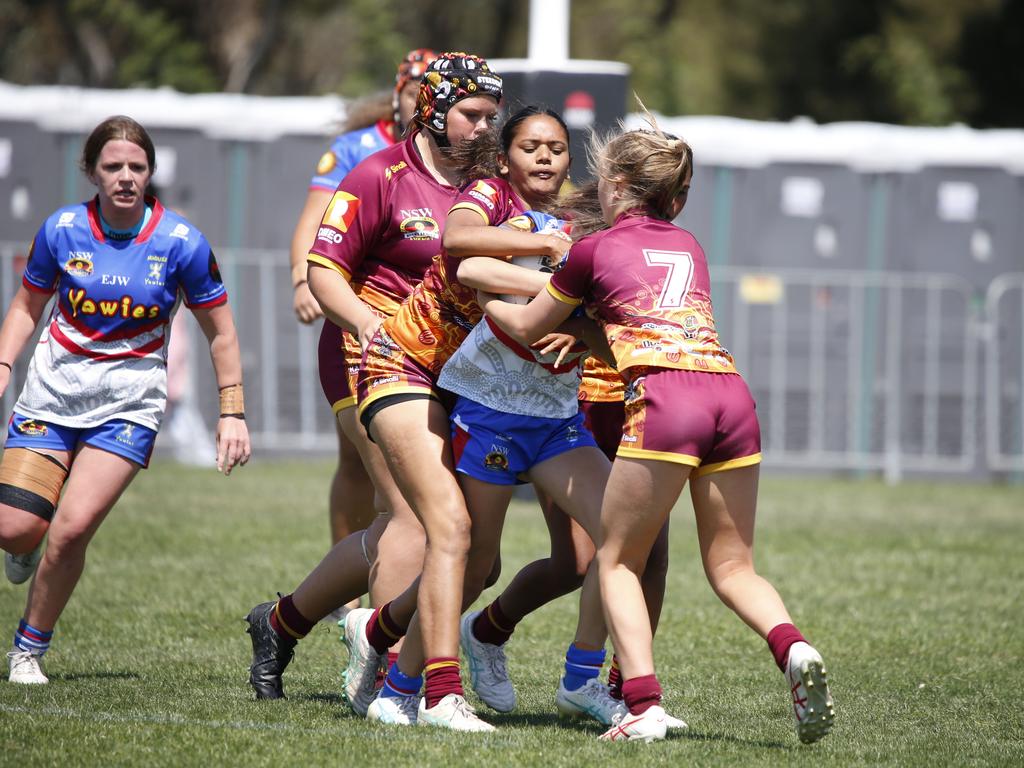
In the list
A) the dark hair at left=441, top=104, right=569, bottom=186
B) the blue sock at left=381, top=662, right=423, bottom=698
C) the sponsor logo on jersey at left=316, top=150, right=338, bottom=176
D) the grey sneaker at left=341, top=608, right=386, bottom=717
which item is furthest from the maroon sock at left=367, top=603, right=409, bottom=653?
the sponsor logo on jersey at left=316, top=150, right=338, bottom=176

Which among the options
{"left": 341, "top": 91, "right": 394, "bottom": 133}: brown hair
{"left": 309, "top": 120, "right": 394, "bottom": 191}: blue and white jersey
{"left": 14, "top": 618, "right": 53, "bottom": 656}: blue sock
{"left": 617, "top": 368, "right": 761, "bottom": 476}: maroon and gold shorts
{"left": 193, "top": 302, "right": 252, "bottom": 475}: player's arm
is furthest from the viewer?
{"left": 341, "top": 91, "right": 394, "bottom": 133}: brown hair

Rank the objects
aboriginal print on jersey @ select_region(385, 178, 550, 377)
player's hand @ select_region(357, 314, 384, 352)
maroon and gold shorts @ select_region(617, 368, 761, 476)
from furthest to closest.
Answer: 1. player's hand @ select_region(357, 314, 384, 352)
2. aboriginal print on jersey @ select_region(385, 178, 550, 377)
3. maroon and gold shorts @ select_region(617, 368, 761, 476)

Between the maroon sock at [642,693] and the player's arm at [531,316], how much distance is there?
111cm

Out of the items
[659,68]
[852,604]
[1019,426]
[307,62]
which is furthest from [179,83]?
[852,604]

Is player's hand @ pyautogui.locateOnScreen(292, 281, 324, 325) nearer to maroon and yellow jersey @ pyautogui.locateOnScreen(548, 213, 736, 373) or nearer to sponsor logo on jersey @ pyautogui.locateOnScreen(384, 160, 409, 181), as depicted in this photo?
sponsor logo on jersey @ pyautogui.locateOnScreen(384, 160, 409, 181)

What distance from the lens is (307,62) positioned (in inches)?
1128

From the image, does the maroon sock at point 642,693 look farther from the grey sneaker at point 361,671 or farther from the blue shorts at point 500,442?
the grey sneaker at point 361,671

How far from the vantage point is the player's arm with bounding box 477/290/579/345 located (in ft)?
15.4

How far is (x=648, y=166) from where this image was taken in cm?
476

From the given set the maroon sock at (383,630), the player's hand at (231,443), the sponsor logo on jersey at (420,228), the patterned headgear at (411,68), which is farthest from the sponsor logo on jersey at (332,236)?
the patterned headgear at (411,68)

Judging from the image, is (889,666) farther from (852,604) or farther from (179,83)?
(179,83)

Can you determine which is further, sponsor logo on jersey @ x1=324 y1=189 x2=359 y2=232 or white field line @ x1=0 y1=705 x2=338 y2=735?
sponsor logo on jersey @ x1=324 y1=189 x2=359 y2=232

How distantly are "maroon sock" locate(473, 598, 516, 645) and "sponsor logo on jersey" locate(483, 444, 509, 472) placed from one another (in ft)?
2.67

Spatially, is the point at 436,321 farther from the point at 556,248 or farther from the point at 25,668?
the point at 25,668
